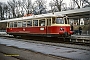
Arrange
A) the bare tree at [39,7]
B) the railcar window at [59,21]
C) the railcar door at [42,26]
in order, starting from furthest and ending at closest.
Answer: the bare tree at [39,7] < the railcar door at [42,26] < the railcar window at [59,21]

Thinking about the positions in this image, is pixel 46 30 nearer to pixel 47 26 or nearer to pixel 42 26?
pixel 47 26

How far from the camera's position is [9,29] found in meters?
32.5

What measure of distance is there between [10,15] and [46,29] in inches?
2777

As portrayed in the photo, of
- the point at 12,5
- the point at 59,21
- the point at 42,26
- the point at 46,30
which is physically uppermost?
the point at 12,5

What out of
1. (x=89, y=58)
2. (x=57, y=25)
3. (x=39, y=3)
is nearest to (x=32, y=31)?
(x=57, y=25)

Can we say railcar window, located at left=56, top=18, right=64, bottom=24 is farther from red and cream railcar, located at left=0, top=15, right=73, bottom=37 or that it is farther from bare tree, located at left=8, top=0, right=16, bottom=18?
bare tree, located at left=8, top=0, right=16, bottom=18

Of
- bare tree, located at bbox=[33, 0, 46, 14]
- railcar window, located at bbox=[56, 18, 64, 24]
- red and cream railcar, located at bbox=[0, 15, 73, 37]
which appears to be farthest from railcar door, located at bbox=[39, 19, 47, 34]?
bare tree, located at bbox=[33, 0, 46, 14]

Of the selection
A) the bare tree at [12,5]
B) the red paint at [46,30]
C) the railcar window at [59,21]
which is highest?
the bare tree at [12,5]

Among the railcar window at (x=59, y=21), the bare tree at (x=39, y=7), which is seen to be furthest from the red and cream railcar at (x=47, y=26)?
the bare tree at (x=39, y=7)

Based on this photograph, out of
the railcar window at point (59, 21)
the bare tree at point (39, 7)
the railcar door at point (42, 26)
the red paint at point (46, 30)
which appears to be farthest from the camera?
the bare tree at point (39, 7)

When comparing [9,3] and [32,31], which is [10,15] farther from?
[32,31]

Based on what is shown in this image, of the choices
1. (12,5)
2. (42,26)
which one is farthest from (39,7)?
(42,26)

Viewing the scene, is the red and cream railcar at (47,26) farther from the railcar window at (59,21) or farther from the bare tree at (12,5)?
the bare tree at (12,5)

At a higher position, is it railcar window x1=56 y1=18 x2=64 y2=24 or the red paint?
railcar window x1=56 y1=18 x2=64 y2=24
